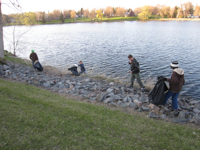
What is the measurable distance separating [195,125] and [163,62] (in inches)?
541

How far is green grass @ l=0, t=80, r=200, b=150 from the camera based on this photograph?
4523mm

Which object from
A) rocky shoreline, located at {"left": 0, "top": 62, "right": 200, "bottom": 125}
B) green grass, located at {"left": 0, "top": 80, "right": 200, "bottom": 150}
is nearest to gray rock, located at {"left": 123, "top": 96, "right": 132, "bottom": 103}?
rocky shoreline, located at {"left": 0, "top": 62, "right": 200, "bottom": 125}

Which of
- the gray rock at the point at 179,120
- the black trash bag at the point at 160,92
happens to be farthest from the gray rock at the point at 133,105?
the gray rock at the point at 179,120

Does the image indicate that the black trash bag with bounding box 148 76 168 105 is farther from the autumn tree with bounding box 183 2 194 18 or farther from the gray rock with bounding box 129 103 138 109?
the autumn tree with bounding box 183 2 194 18

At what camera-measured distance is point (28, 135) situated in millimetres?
4637

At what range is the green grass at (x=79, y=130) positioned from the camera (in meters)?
4.52

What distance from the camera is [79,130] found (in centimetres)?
518

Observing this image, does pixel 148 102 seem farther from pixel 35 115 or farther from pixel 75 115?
pixel 35 115

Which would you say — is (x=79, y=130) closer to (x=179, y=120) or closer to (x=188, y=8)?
(x=179, y=120)

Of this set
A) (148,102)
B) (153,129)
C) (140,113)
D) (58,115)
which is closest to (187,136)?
(153,129)

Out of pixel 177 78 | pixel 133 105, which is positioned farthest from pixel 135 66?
pixel 177 78

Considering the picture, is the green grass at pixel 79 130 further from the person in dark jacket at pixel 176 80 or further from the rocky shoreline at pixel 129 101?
the person in dark jacket at pixel 176 80

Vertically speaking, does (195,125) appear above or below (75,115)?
below

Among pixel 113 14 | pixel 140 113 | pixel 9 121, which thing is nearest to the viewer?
pixel 9 121
